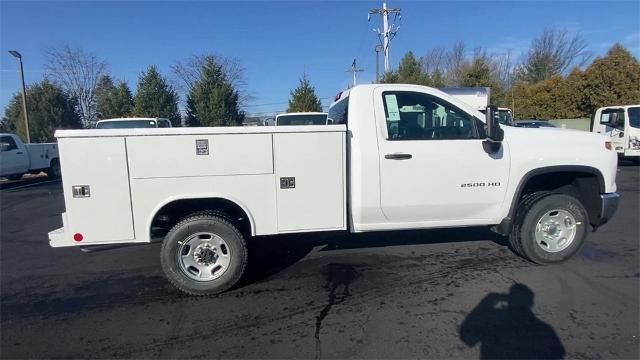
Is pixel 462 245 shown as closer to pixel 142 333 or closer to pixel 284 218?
pixel 284 218

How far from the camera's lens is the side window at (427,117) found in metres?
4.50

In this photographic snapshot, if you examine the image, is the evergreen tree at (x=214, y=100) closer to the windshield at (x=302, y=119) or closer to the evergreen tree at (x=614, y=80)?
the windshield at (x=302, y=119)

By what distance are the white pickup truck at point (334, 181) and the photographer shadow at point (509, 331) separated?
1127 millimetres

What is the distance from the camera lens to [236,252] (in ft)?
13.6

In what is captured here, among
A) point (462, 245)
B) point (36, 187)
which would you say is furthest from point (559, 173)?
point (36, 187)

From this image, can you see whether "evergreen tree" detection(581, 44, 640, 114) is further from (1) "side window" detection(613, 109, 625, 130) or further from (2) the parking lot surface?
(2) the parking lot surface

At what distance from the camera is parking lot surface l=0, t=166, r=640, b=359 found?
10.6 feet

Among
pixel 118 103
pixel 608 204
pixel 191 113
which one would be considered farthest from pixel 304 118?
pixel 118 103

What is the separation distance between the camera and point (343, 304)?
3.96 metres

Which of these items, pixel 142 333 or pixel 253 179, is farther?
pixel 253 179

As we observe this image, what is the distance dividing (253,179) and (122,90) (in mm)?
29446

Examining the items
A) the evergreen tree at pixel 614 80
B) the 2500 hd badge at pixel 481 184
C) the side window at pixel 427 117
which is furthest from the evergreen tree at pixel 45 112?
the evergreen tree at pixel 614 80

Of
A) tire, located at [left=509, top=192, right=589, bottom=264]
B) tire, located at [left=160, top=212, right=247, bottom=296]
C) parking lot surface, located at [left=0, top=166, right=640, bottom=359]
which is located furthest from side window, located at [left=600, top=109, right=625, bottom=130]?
tire, located at [left=160, top=212, right=247, bottom=296]

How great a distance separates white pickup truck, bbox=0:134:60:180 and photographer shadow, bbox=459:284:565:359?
16.3 metres
